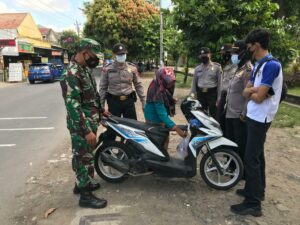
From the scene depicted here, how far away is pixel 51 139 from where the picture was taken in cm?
738

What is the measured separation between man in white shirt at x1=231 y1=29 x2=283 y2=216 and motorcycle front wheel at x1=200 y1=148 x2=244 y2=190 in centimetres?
51

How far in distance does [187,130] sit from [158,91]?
0.68 m

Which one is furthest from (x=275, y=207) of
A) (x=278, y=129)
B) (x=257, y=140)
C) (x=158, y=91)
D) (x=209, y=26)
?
(x=209, y=26)

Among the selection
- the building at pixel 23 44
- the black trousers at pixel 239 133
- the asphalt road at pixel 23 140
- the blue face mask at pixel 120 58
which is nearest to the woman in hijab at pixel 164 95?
the black trousers at pixel 239 133

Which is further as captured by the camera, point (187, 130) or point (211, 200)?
point (187, 130)

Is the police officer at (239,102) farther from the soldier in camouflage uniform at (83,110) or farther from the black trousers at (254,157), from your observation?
the soldier in camouflage uniform at (83,110)

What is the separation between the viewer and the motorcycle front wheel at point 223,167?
13.4 ft

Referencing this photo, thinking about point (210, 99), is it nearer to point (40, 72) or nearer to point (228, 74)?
point (228, 74)

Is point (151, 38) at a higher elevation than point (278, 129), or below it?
higher

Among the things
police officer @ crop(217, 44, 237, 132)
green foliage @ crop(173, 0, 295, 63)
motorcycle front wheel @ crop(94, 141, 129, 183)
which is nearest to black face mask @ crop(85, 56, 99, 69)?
motorcycle front wheel @ crop(94, 141, 129, 183)

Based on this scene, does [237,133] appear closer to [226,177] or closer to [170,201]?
[226,177]

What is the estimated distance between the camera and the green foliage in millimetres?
9695

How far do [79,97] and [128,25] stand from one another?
26.5m

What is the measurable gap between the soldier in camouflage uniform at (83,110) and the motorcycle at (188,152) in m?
0.53
